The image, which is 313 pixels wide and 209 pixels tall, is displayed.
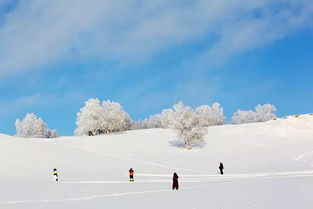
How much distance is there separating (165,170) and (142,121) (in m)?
121

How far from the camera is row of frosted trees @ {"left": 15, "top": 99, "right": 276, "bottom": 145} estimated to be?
255 ft

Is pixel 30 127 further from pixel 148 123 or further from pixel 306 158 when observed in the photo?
pixel 306 158

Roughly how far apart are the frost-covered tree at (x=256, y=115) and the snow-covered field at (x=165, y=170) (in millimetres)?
73318

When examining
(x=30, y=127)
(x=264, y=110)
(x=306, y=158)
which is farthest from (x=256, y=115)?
(x=306, y=158)

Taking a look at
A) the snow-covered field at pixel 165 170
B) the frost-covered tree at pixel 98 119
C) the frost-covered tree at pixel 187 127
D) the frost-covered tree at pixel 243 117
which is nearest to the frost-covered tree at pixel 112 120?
the frost-covered tree at pixel 98 119

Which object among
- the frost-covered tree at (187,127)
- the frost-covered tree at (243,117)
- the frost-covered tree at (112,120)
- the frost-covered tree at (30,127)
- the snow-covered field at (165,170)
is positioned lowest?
the snow-covered field at (165,170)

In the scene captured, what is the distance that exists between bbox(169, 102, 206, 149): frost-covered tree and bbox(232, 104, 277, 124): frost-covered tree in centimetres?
9591

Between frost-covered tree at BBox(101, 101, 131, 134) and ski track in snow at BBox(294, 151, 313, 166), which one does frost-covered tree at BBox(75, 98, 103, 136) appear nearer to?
frost-covered tree at BBox(101, 101, 131, 134)

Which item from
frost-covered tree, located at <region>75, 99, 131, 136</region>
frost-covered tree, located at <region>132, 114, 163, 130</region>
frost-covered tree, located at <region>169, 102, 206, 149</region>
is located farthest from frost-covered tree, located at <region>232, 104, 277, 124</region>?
frost-covered tree, located at <region>169, 102, 206, 149</region>

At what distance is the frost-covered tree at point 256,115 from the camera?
172 m

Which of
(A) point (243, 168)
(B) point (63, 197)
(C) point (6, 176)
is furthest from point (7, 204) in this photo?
(A) point (243, 168)

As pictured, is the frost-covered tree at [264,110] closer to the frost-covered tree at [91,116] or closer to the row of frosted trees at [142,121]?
the row of frosted trees at [142,121]

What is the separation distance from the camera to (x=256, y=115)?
177m

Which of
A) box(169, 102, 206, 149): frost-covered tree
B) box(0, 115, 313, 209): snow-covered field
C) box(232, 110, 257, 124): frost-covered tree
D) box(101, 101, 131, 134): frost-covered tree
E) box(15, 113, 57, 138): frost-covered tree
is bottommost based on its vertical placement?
box(0, 115, 313, 209): snow-covered field
